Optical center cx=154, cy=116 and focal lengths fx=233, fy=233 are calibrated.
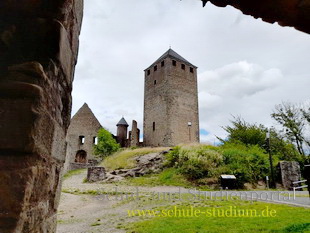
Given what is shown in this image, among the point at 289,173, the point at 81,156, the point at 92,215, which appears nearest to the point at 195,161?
the point at 289,173

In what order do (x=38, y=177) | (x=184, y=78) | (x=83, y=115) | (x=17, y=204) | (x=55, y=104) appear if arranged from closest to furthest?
(x=17, y=204) < (x=38, y=177) < (x=55, y=104) < (x=184, y=78) < (x=83, y=115)

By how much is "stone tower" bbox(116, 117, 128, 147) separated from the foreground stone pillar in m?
33.3

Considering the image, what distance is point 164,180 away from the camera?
14.2 m

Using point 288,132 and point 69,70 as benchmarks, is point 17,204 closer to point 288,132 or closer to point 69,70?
point 69,70

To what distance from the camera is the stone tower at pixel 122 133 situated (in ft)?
114

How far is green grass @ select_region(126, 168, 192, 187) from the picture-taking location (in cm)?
1358

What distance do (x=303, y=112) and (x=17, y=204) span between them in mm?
28847

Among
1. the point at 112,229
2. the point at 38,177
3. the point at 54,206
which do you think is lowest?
the point at 112,229

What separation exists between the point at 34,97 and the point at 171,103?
27.6 m

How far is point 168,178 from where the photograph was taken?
569 inches

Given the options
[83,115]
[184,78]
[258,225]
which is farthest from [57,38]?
[83,115]

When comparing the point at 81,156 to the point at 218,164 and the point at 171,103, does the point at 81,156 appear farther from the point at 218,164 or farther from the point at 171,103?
the point at 218,164

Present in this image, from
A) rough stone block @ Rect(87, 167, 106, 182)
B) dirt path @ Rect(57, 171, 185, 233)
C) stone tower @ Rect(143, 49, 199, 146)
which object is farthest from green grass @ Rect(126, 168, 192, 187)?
stone tower @ Rect(143, 49, 199, 146)

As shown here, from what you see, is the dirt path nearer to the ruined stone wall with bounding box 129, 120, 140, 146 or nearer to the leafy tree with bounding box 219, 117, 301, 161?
the leafy tree with bounding box 219, 117, 301, 161
